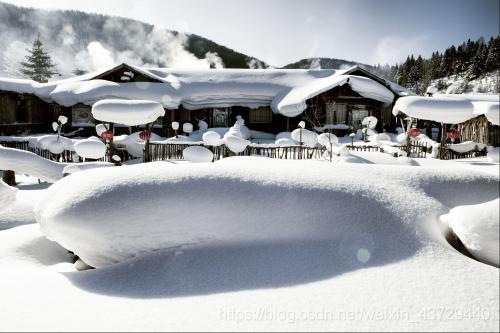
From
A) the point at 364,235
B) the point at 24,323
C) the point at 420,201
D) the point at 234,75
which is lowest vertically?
the point at 24,323

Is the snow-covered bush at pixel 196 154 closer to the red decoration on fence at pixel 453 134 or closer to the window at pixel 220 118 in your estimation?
the red decoration on fence at pixel 453 134

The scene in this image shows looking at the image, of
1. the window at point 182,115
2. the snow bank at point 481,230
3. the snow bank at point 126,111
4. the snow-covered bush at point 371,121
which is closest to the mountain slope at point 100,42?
the window at point 182,115

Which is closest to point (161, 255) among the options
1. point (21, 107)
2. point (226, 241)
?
point (226, 241)

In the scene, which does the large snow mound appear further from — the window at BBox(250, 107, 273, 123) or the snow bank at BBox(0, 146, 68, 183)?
the window at BBox(250, 107, 273, 123)

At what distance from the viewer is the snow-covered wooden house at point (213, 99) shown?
2105 centimetres

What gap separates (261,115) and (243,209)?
70.4 ft

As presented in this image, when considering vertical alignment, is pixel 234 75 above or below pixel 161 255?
above

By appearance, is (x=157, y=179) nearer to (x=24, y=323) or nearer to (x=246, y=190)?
(x=246, y=190)

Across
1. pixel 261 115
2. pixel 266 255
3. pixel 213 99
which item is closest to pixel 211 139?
pixel 213 99

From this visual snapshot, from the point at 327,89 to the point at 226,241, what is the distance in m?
19.7

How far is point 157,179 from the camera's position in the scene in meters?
3.01

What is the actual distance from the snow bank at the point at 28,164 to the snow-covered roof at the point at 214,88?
1382cm

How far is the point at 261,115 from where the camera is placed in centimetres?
2384

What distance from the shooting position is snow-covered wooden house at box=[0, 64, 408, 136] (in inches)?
829
